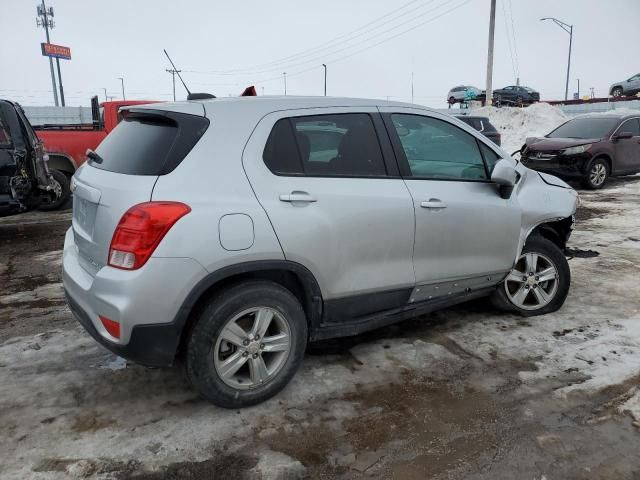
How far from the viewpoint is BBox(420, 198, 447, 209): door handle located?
11.2 feet

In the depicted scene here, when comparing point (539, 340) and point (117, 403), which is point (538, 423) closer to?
point (539, 340)

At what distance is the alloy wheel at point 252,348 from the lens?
9.37 feet

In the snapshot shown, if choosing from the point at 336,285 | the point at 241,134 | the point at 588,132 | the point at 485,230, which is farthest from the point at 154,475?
the point at 588,132

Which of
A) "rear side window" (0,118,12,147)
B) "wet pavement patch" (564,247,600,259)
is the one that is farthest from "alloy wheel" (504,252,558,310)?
"rear side window" (0,118,12,147)

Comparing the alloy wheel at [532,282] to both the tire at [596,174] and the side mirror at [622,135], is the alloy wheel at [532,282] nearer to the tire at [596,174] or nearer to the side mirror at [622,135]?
the tire at [596,174]

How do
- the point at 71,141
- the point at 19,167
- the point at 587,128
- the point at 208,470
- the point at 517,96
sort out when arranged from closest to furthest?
the point at 208,470
the point at 19,167
the point at 71,141
the point at 587,128
the point at 517,96

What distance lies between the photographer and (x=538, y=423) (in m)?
2.88

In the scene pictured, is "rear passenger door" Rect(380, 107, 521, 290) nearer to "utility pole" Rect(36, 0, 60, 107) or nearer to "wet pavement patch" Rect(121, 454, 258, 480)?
"wet pavement patch" Rect(121, 454, 258, 480)

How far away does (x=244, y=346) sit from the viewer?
9.53 feet

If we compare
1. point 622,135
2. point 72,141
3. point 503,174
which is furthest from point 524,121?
point 503,174

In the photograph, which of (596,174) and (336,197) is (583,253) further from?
(596,174)

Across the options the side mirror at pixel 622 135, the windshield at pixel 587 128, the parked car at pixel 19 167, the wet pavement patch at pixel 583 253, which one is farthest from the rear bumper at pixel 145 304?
the side mirror at pixel 622 135

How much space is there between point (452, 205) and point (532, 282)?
1.29m

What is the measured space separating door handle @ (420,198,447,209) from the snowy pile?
22.2 metres
